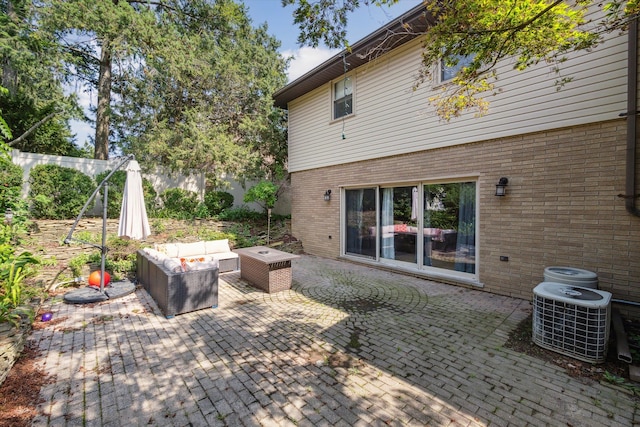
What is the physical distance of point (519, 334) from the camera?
3.93 metres

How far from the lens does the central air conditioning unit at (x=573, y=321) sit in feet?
10.3

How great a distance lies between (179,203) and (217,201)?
1.60 meters

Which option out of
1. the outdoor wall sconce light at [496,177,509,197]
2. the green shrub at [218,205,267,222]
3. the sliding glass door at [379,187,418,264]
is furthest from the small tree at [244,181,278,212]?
the outdoor wall sconce light at [496,177,509,197]

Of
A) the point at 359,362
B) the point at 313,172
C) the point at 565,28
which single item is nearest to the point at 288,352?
the point at 359,362

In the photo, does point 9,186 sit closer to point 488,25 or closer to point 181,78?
point 181,78

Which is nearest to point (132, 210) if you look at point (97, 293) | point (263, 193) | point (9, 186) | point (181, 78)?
point (97, 293)

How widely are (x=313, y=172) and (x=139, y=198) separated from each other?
571cm

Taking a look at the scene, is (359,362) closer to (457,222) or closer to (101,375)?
(101,375)

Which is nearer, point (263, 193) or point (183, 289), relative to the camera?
point (183, 289)

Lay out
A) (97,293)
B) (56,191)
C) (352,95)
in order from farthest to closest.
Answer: (352,95) → (56,191) → (97,293)

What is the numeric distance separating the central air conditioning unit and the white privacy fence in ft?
35.5

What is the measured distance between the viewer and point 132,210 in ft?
17.6

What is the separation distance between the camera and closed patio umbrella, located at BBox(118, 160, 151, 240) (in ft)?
17.5

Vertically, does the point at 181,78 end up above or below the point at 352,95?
above
